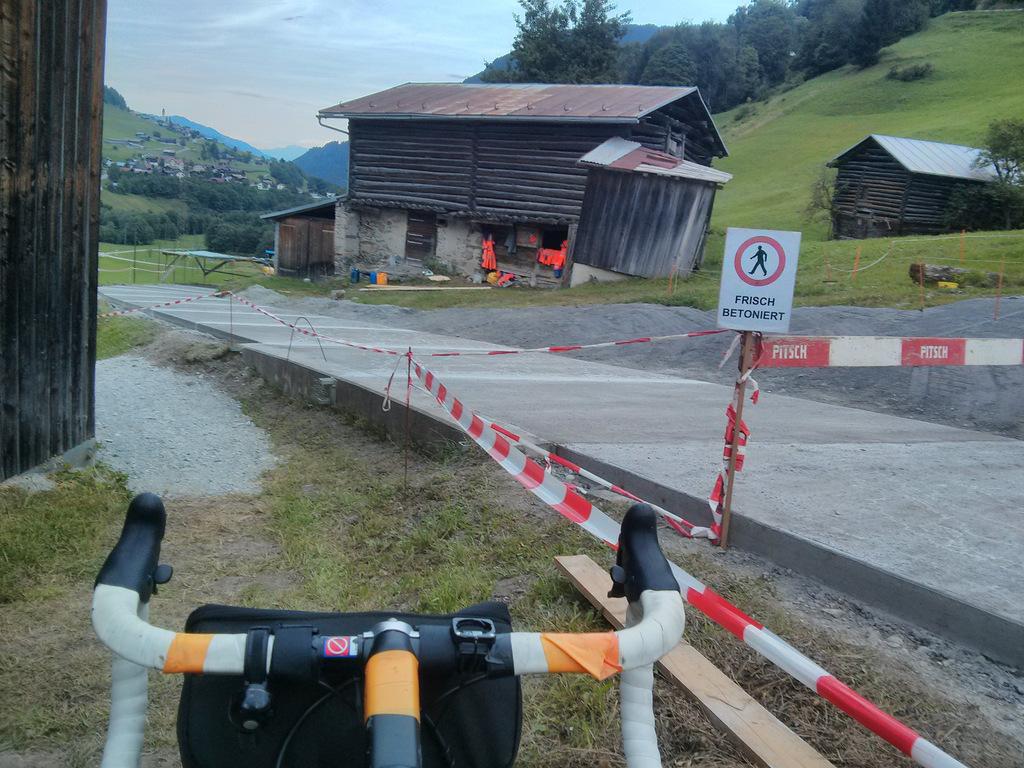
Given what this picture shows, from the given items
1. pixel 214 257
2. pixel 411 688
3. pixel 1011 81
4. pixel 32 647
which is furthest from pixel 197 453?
pixel 1011 81

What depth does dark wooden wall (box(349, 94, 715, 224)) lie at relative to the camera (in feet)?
90.6

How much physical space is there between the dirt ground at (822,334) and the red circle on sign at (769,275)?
557 cm

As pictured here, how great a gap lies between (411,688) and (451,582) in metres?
3.72

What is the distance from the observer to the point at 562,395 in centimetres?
1040

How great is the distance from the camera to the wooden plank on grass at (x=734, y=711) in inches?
125

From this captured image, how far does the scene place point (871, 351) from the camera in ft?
19.4

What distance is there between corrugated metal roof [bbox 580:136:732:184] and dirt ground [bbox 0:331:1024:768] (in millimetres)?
19149

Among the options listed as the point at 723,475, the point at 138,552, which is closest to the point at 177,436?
the point at 723,475

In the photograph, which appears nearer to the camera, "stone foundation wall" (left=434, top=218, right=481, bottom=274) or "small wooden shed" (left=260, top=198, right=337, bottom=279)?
"stone foundation wall" (left=434, top=218, right=481, bottom=274)

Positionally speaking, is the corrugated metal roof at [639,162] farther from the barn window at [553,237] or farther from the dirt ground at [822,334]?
the dirt ground at [822,334]

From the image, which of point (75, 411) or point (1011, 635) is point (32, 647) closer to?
point (75, 411)

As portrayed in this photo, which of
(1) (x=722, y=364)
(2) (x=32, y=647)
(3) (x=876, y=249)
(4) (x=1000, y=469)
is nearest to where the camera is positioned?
(2) (x=32, y=647)

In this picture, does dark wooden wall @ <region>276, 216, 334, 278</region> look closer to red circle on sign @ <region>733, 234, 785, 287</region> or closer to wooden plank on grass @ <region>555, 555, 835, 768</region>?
red circle on sign @ <region>733, 234, 785, 287</region>

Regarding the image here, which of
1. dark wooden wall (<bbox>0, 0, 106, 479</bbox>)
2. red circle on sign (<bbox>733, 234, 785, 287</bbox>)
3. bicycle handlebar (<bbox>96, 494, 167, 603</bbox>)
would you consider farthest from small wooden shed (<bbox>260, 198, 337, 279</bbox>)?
bicycle handlebar (<bbox>96, 494, 167, 603</bbox>)
